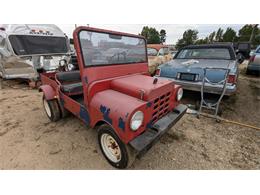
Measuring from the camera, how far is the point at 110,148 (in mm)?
2117

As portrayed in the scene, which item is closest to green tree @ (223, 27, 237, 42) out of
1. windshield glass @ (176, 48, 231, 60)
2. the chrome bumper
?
windshield glass @ (176, 48, 231, 60)

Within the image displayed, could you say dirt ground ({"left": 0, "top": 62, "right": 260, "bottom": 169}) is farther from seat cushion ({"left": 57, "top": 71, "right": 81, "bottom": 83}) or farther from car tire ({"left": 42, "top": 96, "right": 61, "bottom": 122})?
seat cushion ({"left": 57, "top": 71, "right": 81, "bottom": 83})

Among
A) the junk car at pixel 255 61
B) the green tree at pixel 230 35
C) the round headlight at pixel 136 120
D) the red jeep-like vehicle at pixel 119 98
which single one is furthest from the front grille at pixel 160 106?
the green tree at pixel 230 35

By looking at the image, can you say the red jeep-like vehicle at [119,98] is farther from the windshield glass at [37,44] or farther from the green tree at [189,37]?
the green tree at [189,37]

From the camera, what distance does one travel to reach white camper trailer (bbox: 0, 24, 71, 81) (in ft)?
18.1

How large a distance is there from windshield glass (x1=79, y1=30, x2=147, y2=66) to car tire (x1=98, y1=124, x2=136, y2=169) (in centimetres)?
100

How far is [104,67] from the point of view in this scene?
2195mm

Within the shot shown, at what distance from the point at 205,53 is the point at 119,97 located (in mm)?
3983

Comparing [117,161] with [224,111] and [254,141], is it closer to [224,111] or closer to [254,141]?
[254,141]

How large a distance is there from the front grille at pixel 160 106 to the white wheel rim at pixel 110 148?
68 cm

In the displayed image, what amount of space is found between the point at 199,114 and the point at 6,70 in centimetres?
729

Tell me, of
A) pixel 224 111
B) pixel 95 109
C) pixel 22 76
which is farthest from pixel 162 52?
pixel 95 109

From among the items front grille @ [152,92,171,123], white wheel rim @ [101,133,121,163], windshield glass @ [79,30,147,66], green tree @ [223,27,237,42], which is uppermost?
green tree @ [223,27,237,42]

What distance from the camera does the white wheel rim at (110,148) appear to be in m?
2.04
